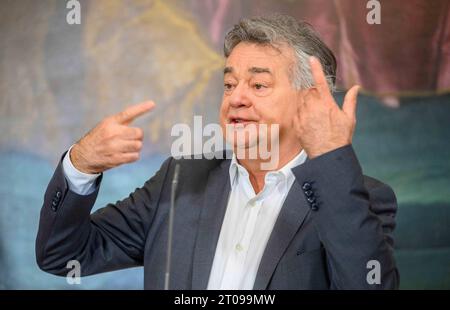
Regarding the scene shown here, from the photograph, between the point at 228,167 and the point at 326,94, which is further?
the point at 228,167

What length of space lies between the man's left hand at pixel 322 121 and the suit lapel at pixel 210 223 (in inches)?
13.3

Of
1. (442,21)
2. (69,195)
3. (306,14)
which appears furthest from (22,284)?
(442,21)

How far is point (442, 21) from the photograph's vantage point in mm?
2936

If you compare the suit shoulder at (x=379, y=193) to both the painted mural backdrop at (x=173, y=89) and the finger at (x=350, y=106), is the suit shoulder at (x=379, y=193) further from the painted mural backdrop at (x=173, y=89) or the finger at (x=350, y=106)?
the painted mural backdrop at (x=173, y=89)

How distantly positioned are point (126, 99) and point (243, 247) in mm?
1534

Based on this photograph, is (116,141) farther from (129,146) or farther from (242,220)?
(242,220)

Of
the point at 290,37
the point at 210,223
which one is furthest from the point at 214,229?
the point at 290,37

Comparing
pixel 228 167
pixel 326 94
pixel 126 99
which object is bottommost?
pixel 228 167

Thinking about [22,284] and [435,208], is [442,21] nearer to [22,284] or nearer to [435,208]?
[435,208]

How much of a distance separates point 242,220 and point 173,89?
1.41 meters

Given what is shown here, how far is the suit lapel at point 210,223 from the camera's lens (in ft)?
5.16
